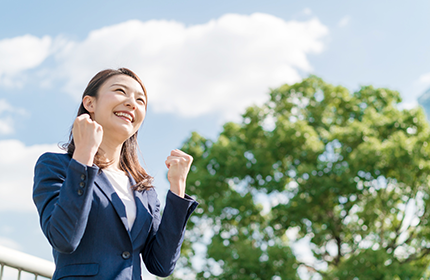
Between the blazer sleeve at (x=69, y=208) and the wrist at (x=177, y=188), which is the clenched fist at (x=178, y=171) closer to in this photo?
the wrist at (x=177, y=188)

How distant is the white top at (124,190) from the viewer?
1.68 metres

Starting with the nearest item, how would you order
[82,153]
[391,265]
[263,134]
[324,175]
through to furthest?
[82,153], [391,265], [324,175], [263,134]

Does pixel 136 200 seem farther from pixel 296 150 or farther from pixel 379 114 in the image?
pixel 379 114

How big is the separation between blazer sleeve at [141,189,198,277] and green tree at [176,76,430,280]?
957cm

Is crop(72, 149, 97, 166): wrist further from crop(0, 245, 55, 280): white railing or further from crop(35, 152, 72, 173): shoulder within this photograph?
crop(0, 245, 55, 280): white railing

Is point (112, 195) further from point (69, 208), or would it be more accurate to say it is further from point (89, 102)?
point (89, 102)

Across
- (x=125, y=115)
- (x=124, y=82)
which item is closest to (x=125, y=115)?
(x=125, y=115)

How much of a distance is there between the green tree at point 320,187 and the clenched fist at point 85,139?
10.0m

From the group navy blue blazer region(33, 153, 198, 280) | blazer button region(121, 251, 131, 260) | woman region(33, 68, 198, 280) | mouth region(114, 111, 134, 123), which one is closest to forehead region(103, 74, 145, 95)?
woman region(33, 68, 198, 280)

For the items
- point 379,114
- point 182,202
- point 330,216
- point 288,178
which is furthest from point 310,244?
point 182,202

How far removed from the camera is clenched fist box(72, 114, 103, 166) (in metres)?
1.47

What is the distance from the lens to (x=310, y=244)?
12539mm

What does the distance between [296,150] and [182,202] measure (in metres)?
10.8

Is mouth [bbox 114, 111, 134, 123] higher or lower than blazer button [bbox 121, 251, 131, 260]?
higher
